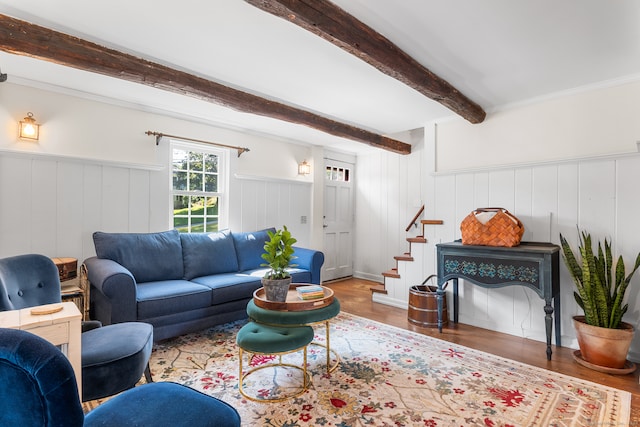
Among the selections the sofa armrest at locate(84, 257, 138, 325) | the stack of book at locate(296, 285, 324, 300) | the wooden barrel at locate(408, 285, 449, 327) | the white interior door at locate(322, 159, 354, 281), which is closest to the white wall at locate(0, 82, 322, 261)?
the sofa armrest at locate(84, 257, 138, 325)

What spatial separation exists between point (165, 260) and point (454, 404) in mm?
2782

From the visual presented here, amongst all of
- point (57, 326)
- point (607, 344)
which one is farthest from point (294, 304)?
point (607, 344)

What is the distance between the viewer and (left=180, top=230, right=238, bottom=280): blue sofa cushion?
3.37m

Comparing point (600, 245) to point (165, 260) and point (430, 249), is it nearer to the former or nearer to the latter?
point (430, 249)

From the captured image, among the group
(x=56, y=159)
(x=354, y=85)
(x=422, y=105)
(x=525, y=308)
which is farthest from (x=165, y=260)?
(x=525, y=308)

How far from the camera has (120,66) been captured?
2.32m

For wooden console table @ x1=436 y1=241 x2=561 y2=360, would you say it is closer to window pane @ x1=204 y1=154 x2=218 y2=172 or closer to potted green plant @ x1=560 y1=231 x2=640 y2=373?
potted green plant @ x1=560 y1=231 x2=640 y2=373

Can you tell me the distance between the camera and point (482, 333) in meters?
3.21

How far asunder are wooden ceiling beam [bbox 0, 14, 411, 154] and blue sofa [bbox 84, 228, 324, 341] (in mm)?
1495

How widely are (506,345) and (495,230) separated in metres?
1.05

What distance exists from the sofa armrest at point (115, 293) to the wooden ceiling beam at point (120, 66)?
148 cm

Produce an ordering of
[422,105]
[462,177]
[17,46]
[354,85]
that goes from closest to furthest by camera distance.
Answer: [17,46]
[354,85]
[422,105]
[462,177]

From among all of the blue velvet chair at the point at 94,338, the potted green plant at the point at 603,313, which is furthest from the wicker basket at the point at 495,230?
the blue velvet chair at the point at 94,338

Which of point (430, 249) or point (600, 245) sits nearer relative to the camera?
point (600, 245)
